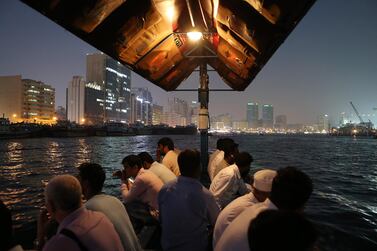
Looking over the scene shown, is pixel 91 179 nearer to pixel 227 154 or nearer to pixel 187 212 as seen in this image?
pixel 187 212

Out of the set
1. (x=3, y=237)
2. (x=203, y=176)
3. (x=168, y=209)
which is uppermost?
(x=3, y=237)

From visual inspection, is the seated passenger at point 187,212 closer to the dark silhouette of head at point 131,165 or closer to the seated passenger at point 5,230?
the seated passenger at point 5,230

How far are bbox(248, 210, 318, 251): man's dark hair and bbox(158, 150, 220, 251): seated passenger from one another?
8.51 feet

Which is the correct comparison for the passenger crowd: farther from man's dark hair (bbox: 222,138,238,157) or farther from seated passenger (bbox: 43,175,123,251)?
man's dark hair (bbox: 222,138,238,157)

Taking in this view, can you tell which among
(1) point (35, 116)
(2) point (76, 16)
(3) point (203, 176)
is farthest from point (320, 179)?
(1) point (35, 116)

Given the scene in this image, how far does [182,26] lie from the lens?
22.8 ft

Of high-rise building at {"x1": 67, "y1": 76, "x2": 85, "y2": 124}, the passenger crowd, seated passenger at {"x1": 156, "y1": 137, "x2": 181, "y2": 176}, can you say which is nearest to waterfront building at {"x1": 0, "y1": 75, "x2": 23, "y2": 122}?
high-rise building at {"x1": 67, "y1": 76, "x2": 85, "y2": 124}

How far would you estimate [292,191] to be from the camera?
279 cm

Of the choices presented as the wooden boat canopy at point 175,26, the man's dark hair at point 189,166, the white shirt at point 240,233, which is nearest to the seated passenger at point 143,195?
the man's dark hair at point 189,166

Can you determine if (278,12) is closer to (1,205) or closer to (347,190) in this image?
(1,205)

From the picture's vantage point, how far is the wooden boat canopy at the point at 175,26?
484 cm

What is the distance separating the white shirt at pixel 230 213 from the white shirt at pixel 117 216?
1.10 m

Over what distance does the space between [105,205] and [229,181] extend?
288 centimetres

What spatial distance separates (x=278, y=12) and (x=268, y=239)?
425cm
